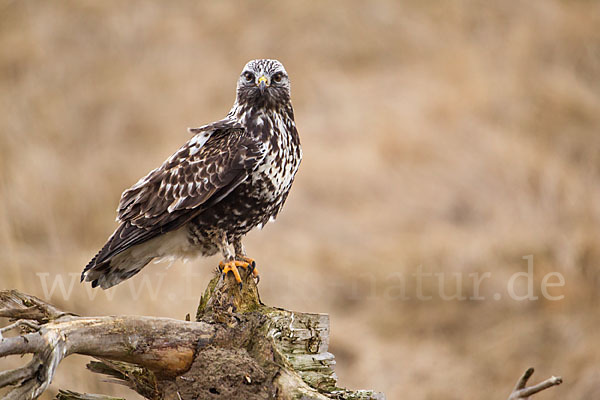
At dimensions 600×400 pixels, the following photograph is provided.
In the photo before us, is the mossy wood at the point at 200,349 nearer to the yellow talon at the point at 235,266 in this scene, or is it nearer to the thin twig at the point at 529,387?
the yellow talon at the point at 235,266

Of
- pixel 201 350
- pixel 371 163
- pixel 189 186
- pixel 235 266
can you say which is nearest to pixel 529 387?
pixel 201 350

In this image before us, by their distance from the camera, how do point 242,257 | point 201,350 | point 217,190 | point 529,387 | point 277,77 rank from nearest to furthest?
point 529,387
point 201,350
point 217,190
point 242,257
point 277,77

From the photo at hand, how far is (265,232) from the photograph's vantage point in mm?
9945

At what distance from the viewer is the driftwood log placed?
2684 millimetres

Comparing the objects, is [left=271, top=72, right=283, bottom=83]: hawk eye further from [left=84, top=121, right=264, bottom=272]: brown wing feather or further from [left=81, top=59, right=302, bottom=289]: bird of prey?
[left=84, top=121, right=264, bottom=272]: brown wing feather

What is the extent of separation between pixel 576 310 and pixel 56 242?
625 cm

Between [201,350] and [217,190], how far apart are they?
3.85 feet

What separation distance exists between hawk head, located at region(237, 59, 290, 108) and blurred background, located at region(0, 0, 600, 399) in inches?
131

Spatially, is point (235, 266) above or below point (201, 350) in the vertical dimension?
above

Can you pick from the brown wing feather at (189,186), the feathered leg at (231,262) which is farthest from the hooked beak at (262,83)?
the feathered leg at (231,262)

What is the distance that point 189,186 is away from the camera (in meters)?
4.27

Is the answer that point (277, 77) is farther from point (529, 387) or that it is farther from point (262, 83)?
point (529, 387)

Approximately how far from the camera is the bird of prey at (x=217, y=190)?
4242mm

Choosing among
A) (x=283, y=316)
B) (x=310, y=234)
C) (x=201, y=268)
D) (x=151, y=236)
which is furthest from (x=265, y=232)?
(x=283, y=316)
